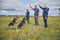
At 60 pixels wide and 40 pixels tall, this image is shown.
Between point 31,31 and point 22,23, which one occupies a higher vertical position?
point 22,23

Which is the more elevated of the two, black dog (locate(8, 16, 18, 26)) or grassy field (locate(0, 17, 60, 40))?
black dog (locate(8, 16, 18, 26))

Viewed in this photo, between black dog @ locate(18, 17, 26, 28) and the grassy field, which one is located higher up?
black dog @ locate(18, 17, 26, 28)

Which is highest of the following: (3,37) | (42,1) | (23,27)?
(42,1)

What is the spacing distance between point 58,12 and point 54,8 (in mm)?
72

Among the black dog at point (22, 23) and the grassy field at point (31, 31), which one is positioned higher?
the black dog at point (22, 23)

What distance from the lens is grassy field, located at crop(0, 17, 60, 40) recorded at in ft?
6.03

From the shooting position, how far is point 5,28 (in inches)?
74.0

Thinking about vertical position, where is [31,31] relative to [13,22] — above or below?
below

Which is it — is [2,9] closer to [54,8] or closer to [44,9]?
[44,9]

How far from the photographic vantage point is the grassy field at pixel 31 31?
6.03 ft

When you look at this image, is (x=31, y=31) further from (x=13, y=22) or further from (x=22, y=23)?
(x=13, y=22)

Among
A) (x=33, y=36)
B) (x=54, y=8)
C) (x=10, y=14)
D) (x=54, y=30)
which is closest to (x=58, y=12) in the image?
(x=54, y=8)

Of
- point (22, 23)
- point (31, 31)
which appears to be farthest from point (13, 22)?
point (31, 31)

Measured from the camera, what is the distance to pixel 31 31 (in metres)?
1.86
